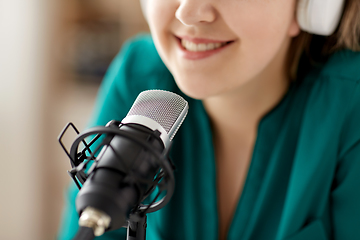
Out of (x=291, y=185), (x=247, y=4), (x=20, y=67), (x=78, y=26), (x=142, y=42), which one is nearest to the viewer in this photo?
(x=247, y=4)

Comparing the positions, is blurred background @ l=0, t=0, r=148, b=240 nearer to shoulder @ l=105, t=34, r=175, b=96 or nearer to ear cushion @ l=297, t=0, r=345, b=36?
shoulder @ l=105, t=34, r=175, b=96

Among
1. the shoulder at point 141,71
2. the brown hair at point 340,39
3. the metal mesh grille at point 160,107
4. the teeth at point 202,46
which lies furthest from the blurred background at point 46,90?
the metal mesh grille at point 160,107

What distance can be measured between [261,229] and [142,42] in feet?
1.87

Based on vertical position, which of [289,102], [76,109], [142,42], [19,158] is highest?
[142,42]

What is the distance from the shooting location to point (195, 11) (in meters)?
0.57

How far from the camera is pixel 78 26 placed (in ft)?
6.22

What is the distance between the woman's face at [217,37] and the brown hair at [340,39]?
14 centimetres

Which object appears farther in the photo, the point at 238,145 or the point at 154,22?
the point at 238,145

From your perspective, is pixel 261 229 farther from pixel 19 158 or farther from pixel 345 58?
pixel 19 158

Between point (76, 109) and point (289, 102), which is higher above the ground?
point (289, 102)

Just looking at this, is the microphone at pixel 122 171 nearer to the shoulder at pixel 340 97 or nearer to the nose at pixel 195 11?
the nose at pixel 195 11

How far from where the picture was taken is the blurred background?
5.71ft

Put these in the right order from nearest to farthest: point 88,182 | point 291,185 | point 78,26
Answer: point 88,182, point 291,185, point 78,26

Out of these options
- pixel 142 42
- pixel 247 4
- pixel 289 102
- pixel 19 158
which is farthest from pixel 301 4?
pixel 19 158
